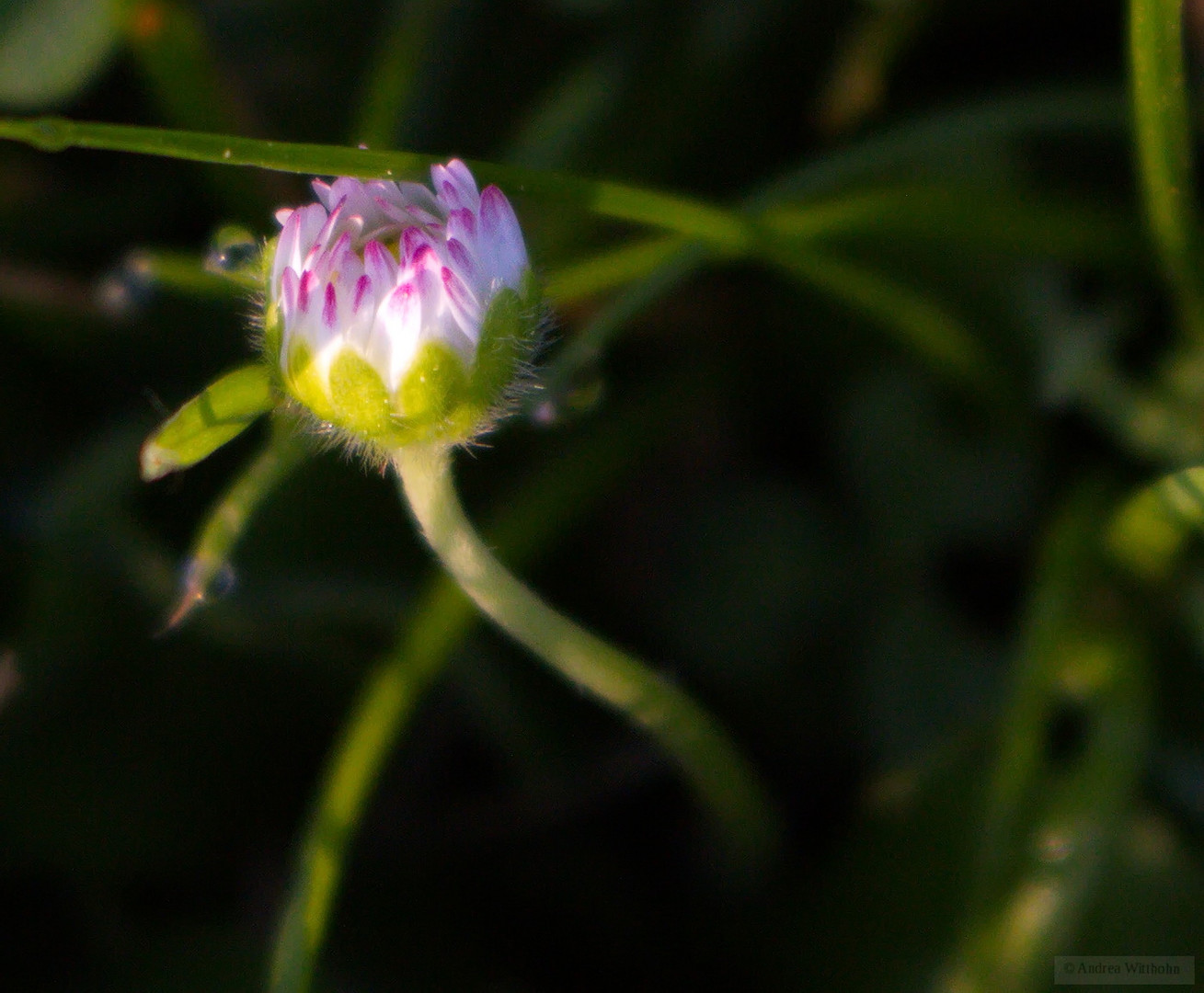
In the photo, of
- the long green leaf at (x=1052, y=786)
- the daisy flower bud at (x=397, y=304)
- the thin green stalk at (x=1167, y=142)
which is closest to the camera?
the daisy flower bud at (x=397, y=304)

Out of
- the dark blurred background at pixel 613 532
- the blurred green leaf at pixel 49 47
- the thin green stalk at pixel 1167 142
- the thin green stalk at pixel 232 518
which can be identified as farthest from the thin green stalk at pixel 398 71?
the thin green stalk at pixel 1167 142

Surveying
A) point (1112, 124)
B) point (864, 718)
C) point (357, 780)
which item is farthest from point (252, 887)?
point (1112, 124)

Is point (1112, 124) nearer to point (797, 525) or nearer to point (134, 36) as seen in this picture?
point (797, 525)

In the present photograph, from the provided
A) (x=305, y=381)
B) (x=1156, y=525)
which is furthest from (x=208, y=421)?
(x=1156, y=525)

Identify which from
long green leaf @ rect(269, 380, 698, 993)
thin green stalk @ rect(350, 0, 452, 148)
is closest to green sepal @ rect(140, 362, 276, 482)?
long green leaf @ rect(269, 380, 698, 993)

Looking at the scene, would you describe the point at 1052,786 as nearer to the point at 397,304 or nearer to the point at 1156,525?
the point at 1156,525

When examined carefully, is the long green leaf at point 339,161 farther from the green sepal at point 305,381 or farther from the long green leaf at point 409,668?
the long green leaf at point 409,668
